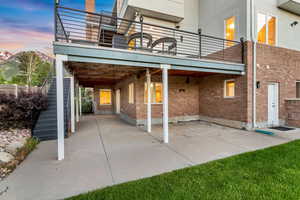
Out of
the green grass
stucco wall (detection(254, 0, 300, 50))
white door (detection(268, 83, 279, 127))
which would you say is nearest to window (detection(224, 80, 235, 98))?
white door (detection(268, 83, 279, 127))

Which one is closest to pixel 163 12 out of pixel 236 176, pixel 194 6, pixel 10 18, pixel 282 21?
pixel 194 6

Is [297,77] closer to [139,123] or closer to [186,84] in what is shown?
[186,84]

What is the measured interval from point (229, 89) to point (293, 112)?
10.9ft

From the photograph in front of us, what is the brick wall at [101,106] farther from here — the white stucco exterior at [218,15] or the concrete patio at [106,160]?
the concrete patio at [106,160]

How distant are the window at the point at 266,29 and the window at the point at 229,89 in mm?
2418

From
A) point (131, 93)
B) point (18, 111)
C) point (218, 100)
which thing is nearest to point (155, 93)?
point (131, 93)

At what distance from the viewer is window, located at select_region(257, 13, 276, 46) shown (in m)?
6.99

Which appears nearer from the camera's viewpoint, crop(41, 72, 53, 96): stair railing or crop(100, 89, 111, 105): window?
crop(41, 72, 53, 96): stair railing

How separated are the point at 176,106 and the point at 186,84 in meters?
1.64

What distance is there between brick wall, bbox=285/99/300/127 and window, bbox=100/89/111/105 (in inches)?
528

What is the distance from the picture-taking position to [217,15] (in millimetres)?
8281

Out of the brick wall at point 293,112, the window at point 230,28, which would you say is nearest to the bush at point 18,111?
the window at point 230,28

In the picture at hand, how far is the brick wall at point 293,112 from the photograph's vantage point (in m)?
7.00

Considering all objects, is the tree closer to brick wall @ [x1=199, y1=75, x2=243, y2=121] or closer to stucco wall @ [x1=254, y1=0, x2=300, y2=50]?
brick wall @ [x1=199, y1=75, x2=243, y2=121]
